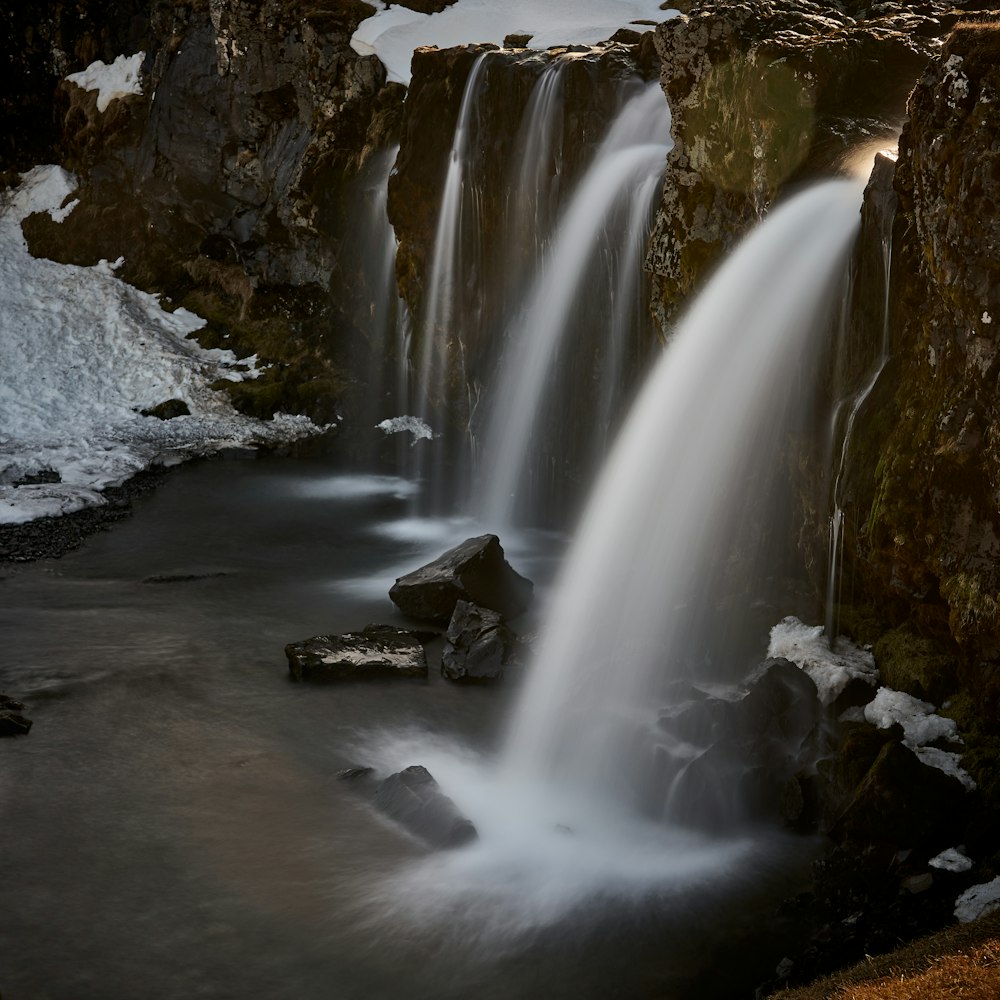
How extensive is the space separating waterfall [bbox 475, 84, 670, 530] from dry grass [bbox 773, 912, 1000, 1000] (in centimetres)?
1381

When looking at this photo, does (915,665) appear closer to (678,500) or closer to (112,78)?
(678,500)

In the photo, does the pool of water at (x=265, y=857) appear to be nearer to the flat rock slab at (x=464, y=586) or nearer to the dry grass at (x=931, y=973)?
the flat rock slab at (x=464, y=586)

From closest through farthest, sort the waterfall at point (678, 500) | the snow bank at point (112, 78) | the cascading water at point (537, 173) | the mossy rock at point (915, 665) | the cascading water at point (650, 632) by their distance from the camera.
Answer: the cascading water at point (650, 632) → the mossy rock at point (915, 665) → the waterfall at point (678, 500) → the cascading water at point (537, 173) → the snow bank at point (112, 78)

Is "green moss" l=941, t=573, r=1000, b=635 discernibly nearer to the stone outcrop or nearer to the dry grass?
the dry grass

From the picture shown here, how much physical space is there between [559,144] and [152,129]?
2227 centimetres

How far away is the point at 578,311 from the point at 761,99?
728 centimetres

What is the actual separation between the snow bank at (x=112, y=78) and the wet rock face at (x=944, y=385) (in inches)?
1375

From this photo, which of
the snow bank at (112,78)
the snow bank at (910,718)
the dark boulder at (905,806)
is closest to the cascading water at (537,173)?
the snow bank at (910,718)

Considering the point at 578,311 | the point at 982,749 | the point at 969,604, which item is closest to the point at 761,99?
the point at 578,311

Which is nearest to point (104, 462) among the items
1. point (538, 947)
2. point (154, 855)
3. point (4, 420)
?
point (4, 420)

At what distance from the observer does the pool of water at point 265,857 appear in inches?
338

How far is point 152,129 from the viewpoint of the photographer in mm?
37625

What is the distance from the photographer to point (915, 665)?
11398mm

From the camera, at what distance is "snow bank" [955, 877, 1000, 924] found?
8391mm
